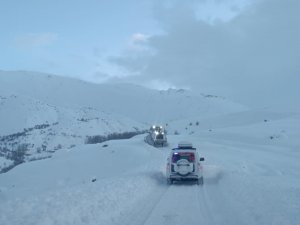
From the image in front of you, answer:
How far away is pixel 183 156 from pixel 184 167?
2.92ft

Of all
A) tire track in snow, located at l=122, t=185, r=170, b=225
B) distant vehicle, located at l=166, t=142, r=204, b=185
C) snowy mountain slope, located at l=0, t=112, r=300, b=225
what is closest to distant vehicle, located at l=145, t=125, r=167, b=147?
snowy mountain slope, located at l=0, t=112, r=300, b=225

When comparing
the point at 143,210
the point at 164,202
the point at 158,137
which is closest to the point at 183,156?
the point at 164,202

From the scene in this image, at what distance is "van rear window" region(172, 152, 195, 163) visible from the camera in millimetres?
29781

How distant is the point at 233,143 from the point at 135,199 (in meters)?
47.2

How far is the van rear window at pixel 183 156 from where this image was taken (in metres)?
29.8

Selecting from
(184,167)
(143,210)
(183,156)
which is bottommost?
(143,210)

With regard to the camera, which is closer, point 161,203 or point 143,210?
point 143,210

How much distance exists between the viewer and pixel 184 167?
29.2 metres

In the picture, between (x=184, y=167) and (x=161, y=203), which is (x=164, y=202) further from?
(x=184, y=167)

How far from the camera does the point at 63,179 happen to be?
57438mm

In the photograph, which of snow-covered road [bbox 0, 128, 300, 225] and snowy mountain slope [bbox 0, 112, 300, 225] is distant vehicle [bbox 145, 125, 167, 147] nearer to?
snowy mountain slope [bbox 0, 112, 300, 225]

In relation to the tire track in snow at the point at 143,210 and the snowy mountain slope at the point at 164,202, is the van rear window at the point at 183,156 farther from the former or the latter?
the tire track in snow at the point at 143,210

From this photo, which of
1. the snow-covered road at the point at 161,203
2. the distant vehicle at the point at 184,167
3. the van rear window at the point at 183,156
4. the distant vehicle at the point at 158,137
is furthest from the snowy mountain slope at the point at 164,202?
the distant vehicle at the point at 158,137

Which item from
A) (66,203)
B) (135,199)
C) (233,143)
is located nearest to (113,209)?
(66,203)
